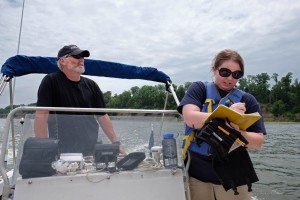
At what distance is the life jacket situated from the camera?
7.80 feet

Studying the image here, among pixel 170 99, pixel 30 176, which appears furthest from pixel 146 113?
pixel 170 99

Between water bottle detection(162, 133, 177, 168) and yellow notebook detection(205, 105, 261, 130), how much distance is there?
0.57 m

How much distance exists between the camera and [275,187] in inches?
375

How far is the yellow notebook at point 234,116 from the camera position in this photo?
1991 mm

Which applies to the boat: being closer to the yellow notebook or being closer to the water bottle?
the water bottle

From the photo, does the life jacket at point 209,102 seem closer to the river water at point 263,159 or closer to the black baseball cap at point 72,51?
the river water at point 263,159

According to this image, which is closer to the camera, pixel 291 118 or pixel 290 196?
pixel 290 196

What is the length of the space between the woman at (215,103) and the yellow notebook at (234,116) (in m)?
0.24

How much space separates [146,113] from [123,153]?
44 cm

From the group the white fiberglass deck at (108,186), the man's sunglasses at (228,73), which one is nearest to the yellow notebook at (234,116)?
the man's sunglasses at (228,73)

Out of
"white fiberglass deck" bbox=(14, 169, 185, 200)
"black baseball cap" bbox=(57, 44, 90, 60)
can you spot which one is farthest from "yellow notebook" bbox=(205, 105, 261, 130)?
"black baseball cap" bbox=(57, 44, 90, 60)

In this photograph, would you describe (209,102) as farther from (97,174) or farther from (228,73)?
(97,174)

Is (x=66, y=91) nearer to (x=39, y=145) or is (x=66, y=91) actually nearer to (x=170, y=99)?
(x=39, y=145)

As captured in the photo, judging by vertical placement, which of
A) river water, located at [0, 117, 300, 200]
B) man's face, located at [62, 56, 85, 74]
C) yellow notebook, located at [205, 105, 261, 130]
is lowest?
river water, located at [0, 117, 300, 200]
